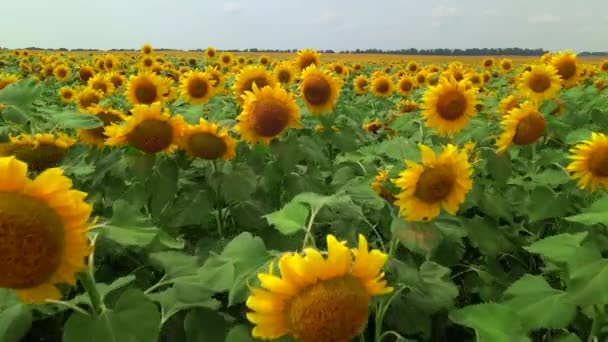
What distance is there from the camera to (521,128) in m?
3.21

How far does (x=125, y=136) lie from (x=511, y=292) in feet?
5.49

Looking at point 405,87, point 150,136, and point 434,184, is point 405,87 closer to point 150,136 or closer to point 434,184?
point 150,136

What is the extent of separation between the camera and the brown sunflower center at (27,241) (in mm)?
1258

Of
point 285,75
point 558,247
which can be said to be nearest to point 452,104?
point 285,75

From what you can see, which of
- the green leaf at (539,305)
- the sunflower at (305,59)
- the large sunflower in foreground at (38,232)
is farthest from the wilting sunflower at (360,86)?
the large sunflower in foreground at (38,232)

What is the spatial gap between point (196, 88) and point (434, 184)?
Result: 319 centimetres

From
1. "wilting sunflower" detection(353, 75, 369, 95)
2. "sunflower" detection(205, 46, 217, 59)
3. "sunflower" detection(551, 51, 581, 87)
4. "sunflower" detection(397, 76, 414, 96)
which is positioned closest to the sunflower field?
"sunflower" detection(551, 51, 581, 87)

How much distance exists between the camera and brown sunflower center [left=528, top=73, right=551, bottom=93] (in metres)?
5.12

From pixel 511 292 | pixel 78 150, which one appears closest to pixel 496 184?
pixel 511 292

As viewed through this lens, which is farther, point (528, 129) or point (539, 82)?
point (539, 82)

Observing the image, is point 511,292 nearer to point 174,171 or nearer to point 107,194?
point 174,171

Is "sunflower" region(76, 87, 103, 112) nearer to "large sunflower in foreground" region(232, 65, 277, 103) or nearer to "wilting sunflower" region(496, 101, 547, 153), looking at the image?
"large sunflower in foreground" region(232, 65, 277, 103)

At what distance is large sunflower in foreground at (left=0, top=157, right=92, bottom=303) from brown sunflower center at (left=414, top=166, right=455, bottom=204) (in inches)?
43.3

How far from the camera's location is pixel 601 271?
1.70 meters
